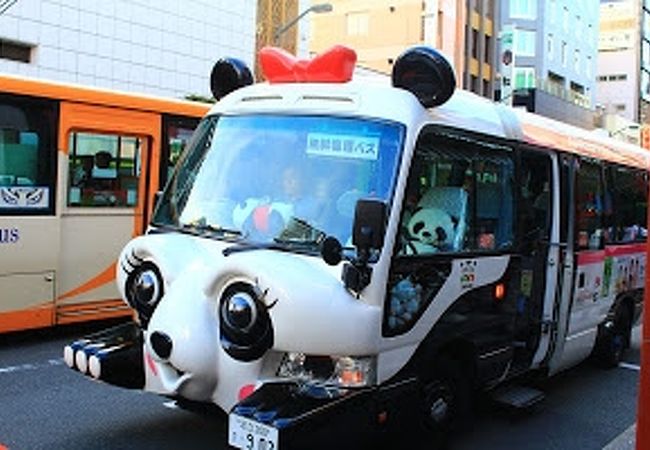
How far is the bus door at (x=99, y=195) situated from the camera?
26.0 ft

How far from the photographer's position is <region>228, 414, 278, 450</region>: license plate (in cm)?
371

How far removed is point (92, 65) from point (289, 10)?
943 cm

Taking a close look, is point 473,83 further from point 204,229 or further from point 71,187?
point 204,229

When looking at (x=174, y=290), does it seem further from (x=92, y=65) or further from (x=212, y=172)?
(x=92, y=65)

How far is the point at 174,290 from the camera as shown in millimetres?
4402

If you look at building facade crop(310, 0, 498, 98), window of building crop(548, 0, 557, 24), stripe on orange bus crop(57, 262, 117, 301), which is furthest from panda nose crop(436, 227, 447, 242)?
window of building crop(548, 0, 557, 24)

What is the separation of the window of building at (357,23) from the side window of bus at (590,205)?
45.1 meters

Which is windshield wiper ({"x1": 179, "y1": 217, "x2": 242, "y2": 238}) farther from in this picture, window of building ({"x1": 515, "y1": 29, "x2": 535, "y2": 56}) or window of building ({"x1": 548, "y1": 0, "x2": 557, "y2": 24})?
window of building ({"x1": 548, "y1": 0, "x2": 557, "y2": 24})

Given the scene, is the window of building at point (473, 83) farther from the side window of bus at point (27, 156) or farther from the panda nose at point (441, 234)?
the panda nose at point (441, 234)

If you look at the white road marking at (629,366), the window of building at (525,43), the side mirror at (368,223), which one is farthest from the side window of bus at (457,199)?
the window of building at (525,43)

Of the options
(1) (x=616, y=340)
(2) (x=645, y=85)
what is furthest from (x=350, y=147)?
(2) (x=645, y=85)

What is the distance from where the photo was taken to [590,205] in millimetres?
7156

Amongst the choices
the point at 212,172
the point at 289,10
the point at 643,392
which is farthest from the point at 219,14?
the point at 643,392

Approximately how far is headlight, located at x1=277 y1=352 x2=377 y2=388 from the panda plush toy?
80 centimetres
